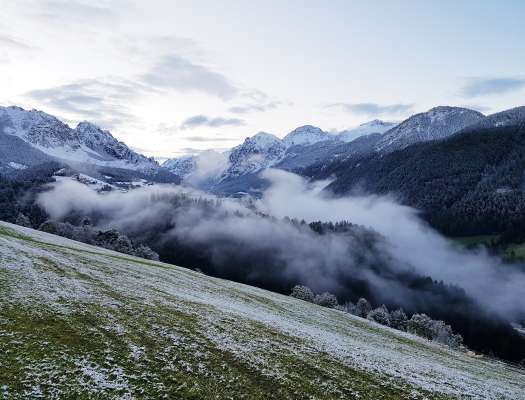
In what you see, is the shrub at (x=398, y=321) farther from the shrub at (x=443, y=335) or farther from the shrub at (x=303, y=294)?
the shrub at (x=303, y=294)

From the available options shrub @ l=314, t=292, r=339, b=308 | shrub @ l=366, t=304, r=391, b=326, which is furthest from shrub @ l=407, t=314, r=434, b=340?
shrub @ l=314, t=292, r=339, b=308

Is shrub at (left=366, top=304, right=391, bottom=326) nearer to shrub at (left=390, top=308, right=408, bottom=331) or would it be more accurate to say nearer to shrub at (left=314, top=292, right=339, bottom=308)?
shrub at (left=390, top=308, right=408, bottom=331)

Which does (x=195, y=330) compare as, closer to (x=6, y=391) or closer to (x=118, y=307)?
(x=118, y=307)

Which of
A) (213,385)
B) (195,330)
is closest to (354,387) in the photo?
(213,385)

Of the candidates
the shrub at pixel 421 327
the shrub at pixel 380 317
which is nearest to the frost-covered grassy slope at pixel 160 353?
the shrub at pixel 380 317

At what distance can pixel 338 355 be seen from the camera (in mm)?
42875

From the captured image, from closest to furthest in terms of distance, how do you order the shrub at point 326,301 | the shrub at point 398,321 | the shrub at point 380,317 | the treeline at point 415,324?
the treeline at point 415,324 < the shrub at point 380,317 < the shrub at point 326,301 < the shrub at point 398,321

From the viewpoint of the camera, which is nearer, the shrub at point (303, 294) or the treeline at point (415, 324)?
the treeline at point (415, 324)

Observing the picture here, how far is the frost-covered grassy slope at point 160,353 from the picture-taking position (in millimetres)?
26503

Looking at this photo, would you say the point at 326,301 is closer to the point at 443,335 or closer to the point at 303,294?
the point at 303,294

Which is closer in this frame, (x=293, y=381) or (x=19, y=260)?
(x=293, y=381)

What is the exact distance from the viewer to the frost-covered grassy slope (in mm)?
26503

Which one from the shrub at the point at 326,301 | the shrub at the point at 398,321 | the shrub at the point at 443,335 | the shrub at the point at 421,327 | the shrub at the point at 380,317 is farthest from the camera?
the shrub at the point at 398,321

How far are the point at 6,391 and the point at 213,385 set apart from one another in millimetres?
12214
